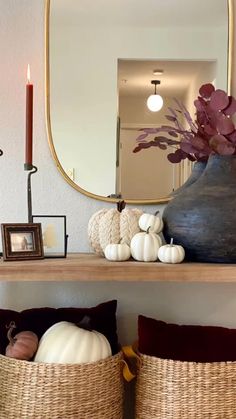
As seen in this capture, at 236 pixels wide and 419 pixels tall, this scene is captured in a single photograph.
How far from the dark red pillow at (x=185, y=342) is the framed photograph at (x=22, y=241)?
1.17 ft

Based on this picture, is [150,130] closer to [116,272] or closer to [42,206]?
[42,206]

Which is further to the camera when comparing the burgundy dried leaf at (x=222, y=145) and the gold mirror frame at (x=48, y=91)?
the gold mirror frame at (x=48, y=91)

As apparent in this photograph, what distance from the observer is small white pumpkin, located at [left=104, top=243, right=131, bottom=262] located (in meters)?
1.12

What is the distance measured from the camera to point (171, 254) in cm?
108

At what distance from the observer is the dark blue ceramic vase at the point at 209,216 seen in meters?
1.08

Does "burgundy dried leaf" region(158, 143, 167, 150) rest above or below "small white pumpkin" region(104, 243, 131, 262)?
above

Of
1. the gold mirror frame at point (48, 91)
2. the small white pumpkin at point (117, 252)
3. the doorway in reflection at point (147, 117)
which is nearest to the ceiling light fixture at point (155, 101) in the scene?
the doorway in reflection at point (147, 117)

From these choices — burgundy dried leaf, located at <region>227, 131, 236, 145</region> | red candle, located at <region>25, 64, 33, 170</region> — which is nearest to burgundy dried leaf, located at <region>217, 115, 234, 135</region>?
burgundy dried leaf, located at <region>227, 131, 236, 145</region>

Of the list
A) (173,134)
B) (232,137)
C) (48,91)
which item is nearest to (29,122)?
(48,91)

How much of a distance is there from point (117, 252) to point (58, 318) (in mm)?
305

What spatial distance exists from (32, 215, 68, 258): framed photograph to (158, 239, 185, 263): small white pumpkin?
257 millimetres

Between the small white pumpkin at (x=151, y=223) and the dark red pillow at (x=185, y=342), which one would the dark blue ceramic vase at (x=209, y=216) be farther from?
the dark red pillow at (x=185, y=342)

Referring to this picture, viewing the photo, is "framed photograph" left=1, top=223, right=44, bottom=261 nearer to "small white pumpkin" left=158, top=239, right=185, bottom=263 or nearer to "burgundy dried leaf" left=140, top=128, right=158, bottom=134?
"small white pumpkin" left=158, top=239, right=185, bottom=263

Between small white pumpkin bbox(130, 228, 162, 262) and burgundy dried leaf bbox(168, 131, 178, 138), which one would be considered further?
burgundy dried leaf bbox(168, 131, 178, 138)
